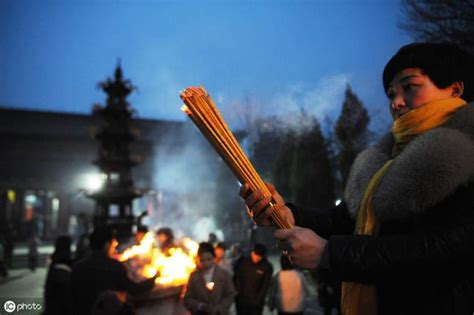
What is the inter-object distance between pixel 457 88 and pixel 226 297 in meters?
5.46

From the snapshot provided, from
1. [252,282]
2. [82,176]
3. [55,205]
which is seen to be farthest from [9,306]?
Answer: [55,205]

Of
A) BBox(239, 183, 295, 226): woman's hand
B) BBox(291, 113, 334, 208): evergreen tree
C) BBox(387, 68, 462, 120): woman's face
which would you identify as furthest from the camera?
BBox(291, 113, 334, 208): evergreen tree

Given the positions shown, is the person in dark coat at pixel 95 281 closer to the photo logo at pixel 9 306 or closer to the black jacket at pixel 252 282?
the photo logo at pixel 9 306

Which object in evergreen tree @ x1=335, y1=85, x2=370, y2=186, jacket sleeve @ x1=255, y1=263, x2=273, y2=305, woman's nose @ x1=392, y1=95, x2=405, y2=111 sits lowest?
jacket sleeve @ x1=255, y1=263, x2=273, y2=305

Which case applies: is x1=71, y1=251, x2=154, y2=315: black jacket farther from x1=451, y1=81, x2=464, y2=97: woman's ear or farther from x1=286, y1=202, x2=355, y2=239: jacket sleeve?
x1=451, y1=81, x2=464, y2=97: woman's ear

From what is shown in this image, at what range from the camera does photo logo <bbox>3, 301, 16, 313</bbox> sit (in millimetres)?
5301

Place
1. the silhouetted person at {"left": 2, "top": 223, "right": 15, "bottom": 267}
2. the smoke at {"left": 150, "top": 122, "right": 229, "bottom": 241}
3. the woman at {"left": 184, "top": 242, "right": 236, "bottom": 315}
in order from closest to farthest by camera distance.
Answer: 1. the woman at {"left": 184, "top": 242, "right": 236, "bottom": 315}
2. the silhouetted person at {"left": 2, "top": 223, "right": 15, "bottom": 267}
3. the smoke at {"left": 150, "top": 122, "right": 229, "bottom": 241}

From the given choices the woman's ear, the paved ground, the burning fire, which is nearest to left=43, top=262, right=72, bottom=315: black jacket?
the paved ground

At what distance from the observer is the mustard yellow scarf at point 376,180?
1.89 m

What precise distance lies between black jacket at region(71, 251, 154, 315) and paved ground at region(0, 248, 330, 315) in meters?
1.16

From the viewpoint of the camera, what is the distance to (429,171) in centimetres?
170

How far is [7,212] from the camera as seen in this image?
3631 cm

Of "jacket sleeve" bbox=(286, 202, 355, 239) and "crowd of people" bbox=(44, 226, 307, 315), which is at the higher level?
"jacket sleeve" bbox=(286, 202, 355, 239)

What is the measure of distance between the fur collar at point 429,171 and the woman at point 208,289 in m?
5.11
